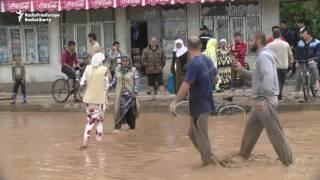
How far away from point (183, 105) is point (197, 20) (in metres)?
9.69

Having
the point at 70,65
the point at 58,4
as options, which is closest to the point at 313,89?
the point at 70,65

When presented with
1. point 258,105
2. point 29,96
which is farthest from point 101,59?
point 29,96

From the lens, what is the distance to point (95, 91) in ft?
38.1

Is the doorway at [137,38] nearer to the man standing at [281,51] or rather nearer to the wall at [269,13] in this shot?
the wall at [269,13]

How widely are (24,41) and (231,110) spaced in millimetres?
13561

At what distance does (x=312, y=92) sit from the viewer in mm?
16656

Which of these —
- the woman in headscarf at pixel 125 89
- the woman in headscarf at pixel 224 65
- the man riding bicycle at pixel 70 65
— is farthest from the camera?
the man riding bicycle at pixel 70 65

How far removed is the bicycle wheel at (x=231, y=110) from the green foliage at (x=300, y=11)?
13947 mm

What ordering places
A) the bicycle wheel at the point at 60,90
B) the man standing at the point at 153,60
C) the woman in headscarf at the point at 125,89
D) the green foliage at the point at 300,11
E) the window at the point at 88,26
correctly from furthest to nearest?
the green foliage at the point at 300,11, the window at the point at 88,26, the bicycle wheel at the point at 60,90, the man standing at the point at 153,60, the woman in headscarf at the point at 125,89

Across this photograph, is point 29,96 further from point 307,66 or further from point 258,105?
point 258,105

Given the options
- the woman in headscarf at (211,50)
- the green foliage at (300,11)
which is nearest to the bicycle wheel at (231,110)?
the woman in headscarf at (211,50)

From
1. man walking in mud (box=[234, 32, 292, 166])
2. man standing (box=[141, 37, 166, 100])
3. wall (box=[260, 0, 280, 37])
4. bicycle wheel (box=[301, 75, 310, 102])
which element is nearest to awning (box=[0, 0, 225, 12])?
wall (box=[260, 0, 280, 37])

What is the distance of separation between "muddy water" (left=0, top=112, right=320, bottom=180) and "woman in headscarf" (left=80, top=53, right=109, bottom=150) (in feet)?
1.56

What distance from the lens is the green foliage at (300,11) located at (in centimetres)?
2827
